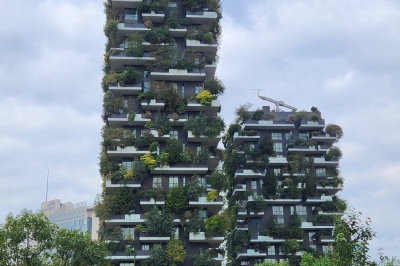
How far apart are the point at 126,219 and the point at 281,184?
27251 millimetres

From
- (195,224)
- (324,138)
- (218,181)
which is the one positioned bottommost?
(195,224)

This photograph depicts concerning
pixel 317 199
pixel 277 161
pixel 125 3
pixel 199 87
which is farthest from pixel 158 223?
pixel 317 199

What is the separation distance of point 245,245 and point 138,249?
2103 cm

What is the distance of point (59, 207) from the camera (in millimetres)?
156000

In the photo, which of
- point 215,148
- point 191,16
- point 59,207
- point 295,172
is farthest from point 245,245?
point 59,207

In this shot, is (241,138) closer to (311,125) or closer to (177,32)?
(311,125)

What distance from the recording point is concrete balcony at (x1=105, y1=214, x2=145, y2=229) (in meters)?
54.1

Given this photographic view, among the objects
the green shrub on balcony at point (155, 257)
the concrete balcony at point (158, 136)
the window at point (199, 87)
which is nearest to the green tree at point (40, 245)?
the green shrub on balcony at point (155, 257)

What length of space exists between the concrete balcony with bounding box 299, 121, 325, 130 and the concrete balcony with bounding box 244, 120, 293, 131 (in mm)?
1749

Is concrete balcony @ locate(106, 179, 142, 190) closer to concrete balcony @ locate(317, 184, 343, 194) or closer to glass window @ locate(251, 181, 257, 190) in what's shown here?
glass window @ locate(251, 181, 257, 190)

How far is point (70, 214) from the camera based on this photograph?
150 m

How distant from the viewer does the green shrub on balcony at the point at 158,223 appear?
53.7 m

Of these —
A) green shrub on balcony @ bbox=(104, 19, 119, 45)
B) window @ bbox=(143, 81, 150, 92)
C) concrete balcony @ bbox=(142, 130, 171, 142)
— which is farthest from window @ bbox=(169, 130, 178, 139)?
green shrub on balcony @ bbox=(104, 19, 119, 45)

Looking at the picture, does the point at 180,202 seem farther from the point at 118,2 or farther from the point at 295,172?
the point at 295,172
